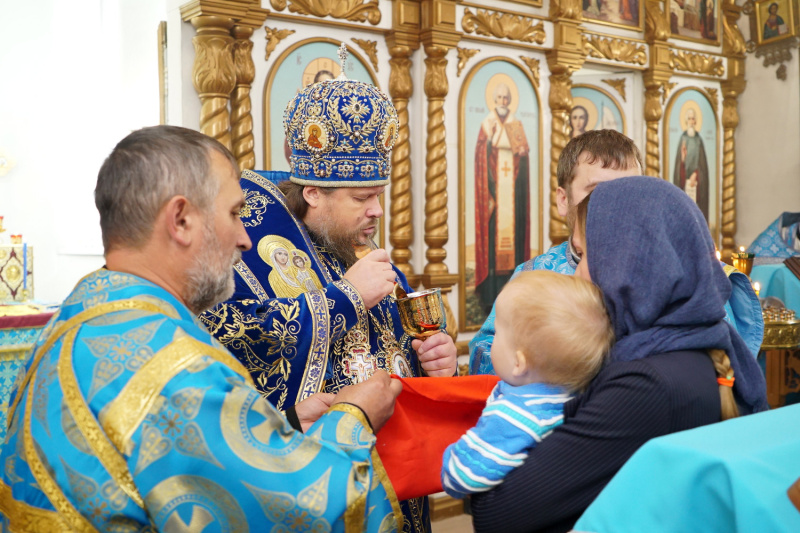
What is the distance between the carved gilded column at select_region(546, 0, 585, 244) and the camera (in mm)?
5766

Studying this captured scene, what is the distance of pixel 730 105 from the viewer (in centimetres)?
749

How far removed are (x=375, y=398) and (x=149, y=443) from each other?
571mm

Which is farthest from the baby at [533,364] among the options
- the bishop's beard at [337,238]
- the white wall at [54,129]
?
the white wall at [54,129]

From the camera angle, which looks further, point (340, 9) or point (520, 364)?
point (340, 9)

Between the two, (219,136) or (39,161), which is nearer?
(219,136)

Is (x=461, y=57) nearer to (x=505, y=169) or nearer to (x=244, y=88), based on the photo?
(x=505, y=169)

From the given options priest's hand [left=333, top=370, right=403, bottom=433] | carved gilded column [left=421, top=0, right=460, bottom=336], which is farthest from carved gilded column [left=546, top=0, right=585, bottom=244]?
priest's hand [left=333, top=370, right=403, bottom=433]

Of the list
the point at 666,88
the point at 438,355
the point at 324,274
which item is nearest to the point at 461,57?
the point at 666,88

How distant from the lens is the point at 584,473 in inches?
50.9

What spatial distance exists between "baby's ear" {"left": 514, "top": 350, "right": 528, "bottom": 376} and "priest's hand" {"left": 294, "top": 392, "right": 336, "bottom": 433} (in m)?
0.64

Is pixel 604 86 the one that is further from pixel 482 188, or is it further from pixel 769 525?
pixel 769 525

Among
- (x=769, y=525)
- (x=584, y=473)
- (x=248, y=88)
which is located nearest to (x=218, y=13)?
(x=248, y=88)

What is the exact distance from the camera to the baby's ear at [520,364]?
141 cm

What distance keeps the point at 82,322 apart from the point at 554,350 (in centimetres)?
86
